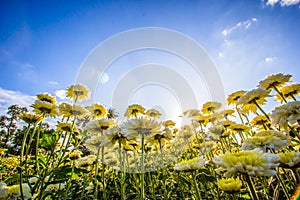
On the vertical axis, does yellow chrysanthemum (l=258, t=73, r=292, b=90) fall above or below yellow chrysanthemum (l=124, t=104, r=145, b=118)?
below

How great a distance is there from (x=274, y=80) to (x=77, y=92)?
2240 millimetres

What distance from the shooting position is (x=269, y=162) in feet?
2.25

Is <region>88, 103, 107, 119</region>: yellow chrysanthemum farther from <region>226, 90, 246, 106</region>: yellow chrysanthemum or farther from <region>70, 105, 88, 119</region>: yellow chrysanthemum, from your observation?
<region>226, 90, 246, 106</region>: yellow chrysanthemum

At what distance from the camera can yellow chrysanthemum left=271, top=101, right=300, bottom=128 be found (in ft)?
3.73

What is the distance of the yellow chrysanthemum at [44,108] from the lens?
1587 millimetres

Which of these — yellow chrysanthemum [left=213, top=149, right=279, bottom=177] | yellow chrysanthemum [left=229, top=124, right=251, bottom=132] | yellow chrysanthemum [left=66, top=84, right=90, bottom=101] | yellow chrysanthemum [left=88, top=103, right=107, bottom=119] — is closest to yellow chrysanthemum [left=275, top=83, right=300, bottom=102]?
yellow chrysanthemum [left=229, top=124, right=251, bottom=132]

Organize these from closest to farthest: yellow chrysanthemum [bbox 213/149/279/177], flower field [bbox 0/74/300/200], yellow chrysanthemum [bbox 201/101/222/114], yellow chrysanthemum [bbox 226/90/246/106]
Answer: yellow chrysanthemum [bbox 213/149/279/177] < flower field [bbox 0/74/300/200] < yellow chrysanthemum [bbox 226/90/246/106] < yellow chrysanthemum [bbox 201/101/222/114]

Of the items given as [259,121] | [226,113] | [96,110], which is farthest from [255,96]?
[96,110]

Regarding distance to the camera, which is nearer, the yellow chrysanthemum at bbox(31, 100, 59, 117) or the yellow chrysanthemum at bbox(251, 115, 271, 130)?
the yellow chrysanthemum at bbox(31, 100, 59, 117)

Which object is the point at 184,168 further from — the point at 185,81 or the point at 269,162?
the point at 185,81

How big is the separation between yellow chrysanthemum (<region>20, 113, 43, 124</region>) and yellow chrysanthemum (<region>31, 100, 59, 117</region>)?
10cm

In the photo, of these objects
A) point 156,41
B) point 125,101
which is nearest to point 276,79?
point 125,101

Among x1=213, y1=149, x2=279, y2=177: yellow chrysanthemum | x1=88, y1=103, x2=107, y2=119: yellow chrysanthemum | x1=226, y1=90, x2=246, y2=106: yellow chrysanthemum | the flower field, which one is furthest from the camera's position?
x1=226, y1=90, x2=246, y2=106: yellow chrysanthemum

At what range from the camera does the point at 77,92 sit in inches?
84.2
